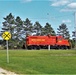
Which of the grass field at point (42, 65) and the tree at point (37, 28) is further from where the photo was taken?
the tree at point (37, 28)

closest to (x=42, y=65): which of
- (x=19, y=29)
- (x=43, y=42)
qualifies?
(x=43, y=42)

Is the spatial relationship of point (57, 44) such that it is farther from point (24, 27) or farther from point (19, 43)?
point (24, 27)

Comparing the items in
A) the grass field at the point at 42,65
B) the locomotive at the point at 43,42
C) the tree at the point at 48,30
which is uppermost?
the tree at the point at 48,30

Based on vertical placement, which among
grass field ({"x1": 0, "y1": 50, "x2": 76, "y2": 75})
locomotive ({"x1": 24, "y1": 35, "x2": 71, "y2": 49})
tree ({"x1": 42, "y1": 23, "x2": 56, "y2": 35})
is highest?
tree ({"x1": 42, "y1": 23, "x2": 56, "y2": 35})

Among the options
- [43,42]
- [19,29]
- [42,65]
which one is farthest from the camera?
[19,29]

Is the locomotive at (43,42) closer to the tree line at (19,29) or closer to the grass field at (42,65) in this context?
the tree line at (19,29)

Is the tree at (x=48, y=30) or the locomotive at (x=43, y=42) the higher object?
the tree at (x=48, y=30)

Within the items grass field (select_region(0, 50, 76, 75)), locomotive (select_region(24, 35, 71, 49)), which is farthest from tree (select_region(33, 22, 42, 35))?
grass field (select_region(0, 50, 76, 75))

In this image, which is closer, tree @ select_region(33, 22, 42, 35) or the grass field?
the grass field

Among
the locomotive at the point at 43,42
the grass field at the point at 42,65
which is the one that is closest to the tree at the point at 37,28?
the locomotive at the point at 43,42

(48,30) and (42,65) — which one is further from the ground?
(48,30)

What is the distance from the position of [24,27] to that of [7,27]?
37.6 ft

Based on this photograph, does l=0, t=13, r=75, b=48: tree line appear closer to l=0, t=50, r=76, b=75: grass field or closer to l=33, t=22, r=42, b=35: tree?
l=33, t=22, r=42, b=35: tree

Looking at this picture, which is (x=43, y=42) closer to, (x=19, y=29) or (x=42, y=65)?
(x=19, y=29)
